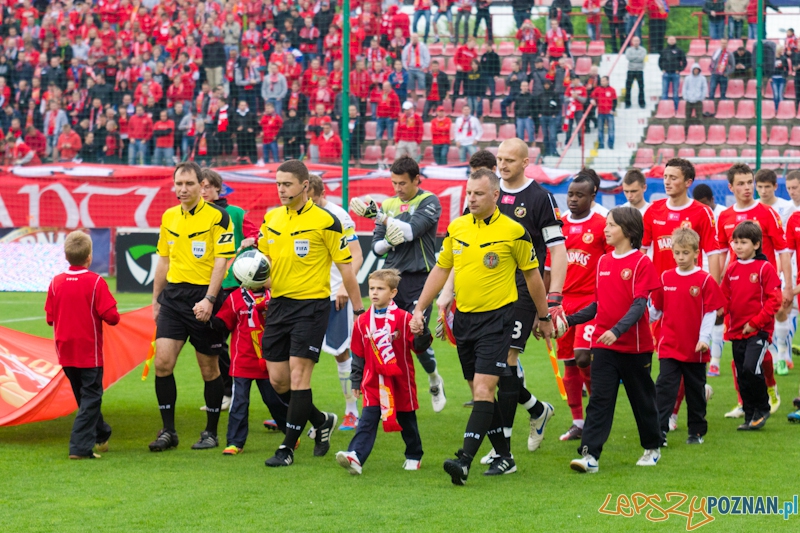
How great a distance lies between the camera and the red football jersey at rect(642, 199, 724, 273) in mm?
7766

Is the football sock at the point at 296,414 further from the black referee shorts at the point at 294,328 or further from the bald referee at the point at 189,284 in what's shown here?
the bald referee at the point at 189,284

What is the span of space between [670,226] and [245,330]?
348cm

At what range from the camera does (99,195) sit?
1877cm

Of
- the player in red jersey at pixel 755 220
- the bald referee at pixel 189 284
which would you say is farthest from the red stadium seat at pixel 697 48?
the bald referee at pixel 189 284

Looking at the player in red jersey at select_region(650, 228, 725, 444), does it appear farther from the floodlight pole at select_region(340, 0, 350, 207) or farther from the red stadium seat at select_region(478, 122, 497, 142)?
the red stadium seat at select_region(478, 122, 497, 142)

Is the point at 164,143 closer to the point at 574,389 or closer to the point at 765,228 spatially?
the point at 765,228

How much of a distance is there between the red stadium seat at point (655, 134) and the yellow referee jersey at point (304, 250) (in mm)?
14055

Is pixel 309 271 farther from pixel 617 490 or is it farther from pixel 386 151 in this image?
pixel 386 151

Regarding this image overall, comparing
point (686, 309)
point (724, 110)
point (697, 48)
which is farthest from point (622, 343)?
point (697, 48)

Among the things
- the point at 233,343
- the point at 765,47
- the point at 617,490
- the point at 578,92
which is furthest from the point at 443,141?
the point at 617,490

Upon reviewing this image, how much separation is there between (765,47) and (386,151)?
6.84 m

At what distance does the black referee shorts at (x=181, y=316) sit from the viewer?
6918 mm

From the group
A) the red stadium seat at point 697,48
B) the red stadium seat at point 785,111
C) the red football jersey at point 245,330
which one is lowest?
the red football jersey at point 245,330

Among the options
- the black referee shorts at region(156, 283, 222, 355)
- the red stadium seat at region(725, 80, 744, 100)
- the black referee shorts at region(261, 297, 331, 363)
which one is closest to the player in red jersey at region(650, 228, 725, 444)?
the black referee shorts at region(261, 297, 331, 363)
